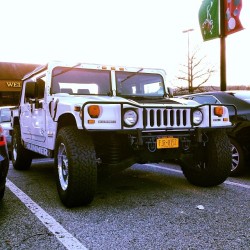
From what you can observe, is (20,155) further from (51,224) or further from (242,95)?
(242,95)

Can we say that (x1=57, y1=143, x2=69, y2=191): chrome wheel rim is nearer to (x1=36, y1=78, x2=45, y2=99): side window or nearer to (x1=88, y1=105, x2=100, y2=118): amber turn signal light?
(x1=88, y1=105, x2=100, y2=118): amber turn signal light

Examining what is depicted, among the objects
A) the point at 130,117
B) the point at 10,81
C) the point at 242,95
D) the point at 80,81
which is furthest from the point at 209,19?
the point at 10,81

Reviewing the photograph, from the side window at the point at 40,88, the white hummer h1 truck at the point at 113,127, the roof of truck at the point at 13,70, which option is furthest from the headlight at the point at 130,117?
the roof of truck at the point at 13,70

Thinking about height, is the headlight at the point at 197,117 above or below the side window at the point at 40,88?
below

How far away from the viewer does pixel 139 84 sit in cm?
584

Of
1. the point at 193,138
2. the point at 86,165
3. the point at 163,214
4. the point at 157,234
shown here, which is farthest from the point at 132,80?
the point at 157,234

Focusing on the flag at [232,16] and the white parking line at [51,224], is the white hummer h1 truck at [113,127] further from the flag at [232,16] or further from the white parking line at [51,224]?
the flag at [232,16]

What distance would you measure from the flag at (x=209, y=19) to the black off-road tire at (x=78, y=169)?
26.3 ft

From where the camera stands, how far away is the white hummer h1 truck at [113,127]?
13.5 feet

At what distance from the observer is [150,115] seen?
14.3 ft

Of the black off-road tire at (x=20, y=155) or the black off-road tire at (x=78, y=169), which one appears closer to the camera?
the black off-road tire at (x=78, y=169)

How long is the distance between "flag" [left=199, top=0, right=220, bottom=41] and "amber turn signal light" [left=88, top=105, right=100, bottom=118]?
26.3ft

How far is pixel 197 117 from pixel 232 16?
6967 millimetres

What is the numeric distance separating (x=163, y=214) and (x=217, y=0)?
349 inches
